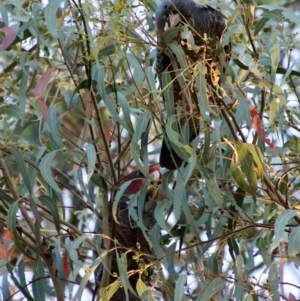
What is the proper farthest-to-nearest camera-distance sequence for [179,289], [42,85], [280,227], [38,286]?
[38,286], [42,85], [179,289], [280,227]

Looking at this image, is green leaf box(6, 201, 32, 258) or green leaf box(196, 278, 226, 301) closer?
green leaf box(196, 278, 226, 301)

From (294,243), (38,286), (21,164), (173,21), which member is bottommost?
(38,286)

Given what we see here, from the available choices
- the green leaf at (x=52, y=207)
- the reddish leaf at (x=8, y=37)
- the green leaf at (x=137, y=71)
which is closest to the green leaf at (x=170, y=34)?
the green leaf at (x=137, y=71)

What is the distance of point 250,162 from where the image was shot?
5.19ft

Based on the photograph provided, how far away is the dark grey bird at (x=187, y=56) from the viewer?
1.62m

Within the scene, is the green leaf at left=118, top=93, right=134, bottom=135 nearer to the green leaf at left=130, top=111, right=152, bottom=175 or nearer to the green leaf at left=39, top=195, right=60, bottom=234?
the green leaf at left=130, top=111, right=152, bottom=175

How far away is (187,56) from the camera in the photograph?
1.68 meters

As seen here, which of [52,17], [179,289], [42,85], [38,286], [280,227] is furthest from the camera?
[38,286]

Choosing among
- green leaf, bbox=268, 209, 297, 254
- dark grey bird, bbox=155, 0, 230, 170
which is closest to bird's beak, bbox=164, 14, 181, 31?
dark grey bird, bbox=155, 0, 230, 170

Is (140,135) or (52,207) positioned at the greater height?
(140,135)

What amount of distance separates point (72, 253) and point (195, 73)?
51 cm

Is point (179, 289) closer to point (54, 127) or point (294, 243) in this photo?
point (294, 243)

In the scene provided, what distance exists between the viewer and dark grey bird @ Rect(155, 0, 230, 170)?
1.62 m

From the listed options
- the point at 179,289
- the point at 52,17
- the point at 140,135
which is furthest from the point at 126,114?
the point at 179,289
